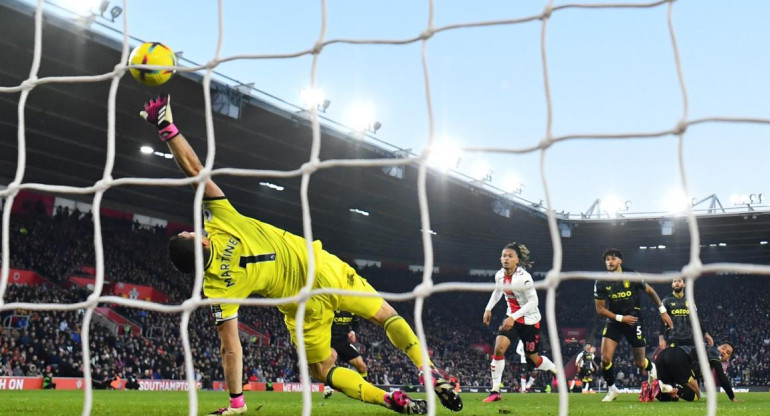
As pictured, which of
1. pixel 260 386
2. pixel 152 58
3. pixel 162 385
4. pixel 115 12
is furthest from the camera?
pixel 260 386

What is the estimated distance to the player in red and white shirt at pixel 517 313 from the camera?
8.60 metres

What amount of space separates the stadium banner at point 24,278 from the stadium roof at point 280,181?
3502 mm

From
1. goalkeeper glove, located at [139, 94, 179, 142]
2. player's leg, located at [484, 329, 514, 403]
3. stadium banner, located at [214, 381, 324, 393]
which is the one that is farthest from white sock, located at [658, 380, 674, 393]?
stadium banner, located at [214, 381, 324, 393]

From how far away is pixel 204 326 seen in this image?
2548cm

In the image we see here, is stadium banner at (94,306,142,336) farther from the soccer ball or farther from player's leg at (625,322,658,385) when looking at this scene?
the soccer ball

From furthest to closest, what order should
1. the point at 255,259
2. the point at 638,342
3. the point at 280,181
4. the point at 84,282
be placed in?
the point at 280,181
the point at 84,282
the point at 638,342
the point at 255,259

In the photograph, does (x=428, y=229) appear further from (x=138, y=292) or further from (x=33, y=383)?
(x=138, y=292)

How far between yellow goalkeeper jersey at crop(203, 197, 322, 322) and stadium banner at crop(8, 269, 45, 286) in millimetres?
19688

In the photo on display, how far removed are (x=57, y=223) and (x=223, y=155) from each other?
23.6 feet

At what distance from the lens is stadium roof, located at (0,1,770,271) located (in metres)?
16.6

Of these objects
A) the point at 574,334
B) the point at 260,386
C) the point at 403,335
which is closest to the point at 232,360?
the point at 403,335

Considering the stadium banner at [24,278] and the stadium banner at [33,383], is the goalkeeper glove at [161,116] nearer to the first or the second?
the stadium banner at [33,383]

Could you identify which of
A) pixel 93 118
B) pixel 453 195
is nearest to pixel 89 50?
pixel 93 118

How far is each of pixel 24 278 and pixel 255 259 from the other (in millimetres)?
20393
